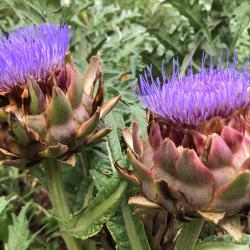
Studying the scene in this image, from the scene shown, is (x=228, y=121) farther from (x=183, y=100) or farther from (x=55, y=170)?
(x=55, y=170)

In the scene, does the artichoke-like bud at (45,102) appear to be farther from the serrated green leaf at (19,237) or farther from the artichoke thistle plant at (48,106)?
the serrated green leaf at (19,237)

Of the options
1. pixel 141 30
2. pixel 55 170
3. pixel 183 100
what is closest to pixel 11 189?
pixel 141 30

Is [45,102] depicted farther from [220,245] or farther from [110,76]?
[110,76]

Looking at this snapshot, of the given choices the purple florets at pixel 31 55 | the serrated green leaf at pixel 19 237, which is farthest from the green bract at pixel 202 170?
the serrated green leaf at pixel 19 237

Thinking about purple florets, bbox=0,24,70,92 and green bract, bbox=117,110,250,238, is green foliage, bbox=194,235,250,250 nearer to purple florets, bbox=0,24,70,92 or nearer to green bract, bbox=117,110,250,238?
green bract, bbox=117,110,250,238

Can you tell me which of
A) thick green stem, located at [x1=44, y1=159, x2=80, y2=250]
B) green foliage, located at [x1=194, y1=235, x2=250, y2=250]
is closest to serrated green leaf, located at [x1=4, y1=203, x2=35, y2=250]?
thick green stem, located at [x1=44, y1=159, x2=80, y2=250]

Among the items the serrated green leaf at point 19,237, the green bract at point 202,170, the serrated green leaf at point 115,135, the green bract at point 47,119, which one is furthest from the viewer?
the serrated green leaf at point 19,237
